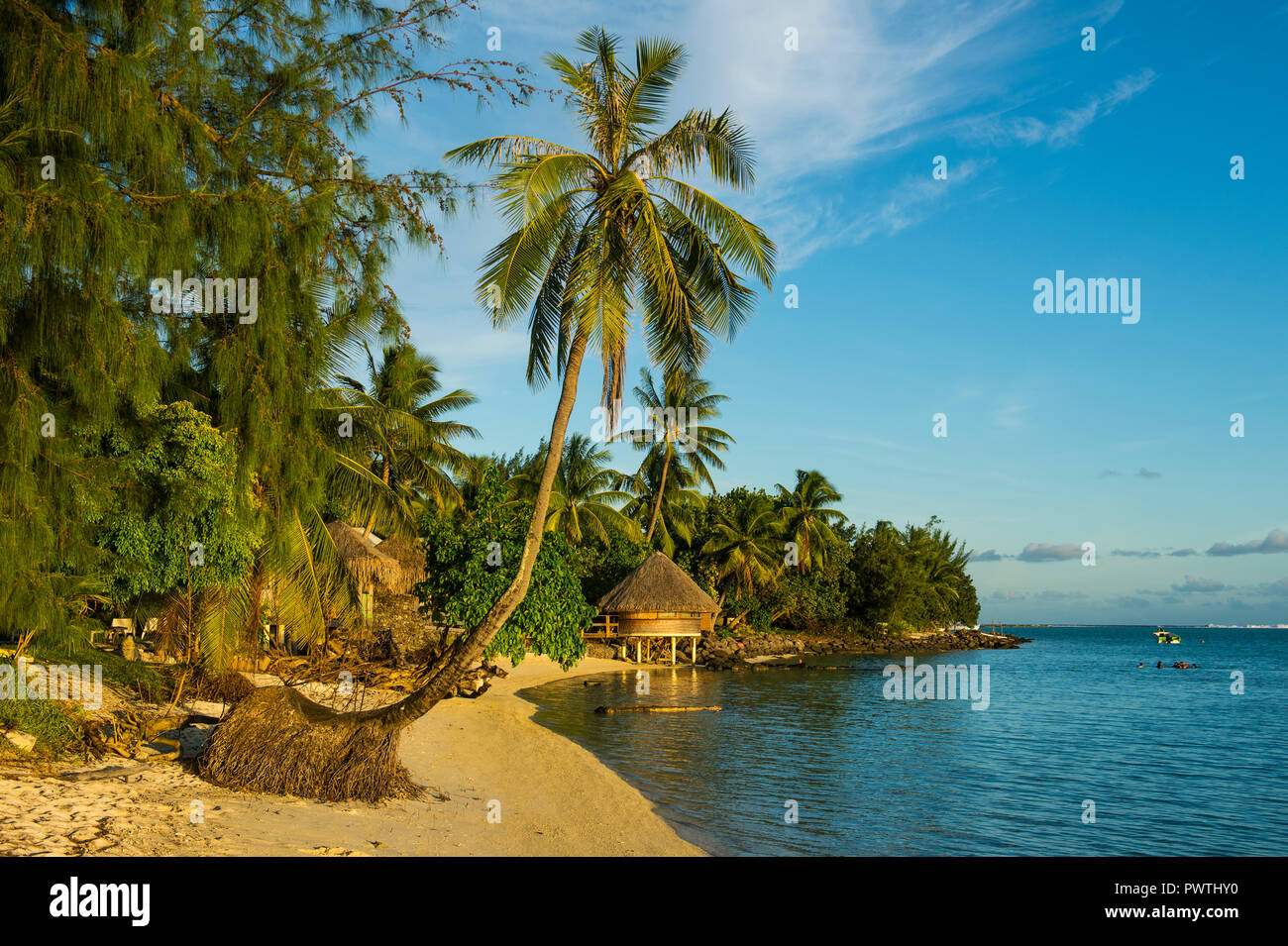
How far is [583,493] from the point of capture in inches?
1523

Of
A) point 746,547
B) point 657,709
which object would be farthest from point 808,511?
point 657,709

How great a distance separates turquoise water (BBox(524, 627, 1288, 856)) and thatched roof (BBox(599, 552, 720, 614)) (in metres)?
4.15

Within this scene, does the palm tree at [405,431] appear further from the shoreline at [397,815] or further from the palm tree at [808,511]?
the palm tree at [808,511]

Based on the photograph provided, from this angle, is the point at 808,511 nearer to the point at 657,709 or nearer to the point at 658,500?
the point at 658,500

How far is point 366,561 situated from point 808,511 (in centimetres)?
3160

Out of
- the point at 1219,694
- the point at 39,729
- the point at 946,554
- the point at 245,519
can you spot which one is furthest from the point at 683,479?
the point at 946,554

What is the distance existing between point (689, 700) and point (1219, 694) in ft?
93.5

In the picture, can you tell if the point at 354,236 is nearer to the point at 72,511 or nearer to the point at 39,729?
the point at 72,511

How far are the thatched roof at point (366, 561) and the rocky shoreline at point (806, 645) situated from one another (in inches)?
812

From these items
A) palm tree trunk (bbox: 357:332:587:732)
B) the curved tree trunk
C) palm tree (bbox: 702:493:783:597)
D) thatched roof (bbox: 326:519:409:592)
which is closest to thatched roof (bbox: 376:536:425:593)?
thatched roof (bbox: 326:519:409:592)

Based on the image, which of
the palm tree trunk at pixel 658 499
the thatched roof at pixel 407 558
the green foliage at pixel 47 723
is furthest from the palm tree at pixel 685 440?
the green foliage at pixel 47 723

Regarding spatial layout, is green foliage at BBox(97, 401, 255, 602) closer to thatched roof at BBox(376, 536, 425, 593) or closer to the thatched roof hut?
thatched roof at BBox(376, 536, 425, 593)

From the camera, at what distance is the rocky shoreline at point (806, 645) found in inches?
1640
